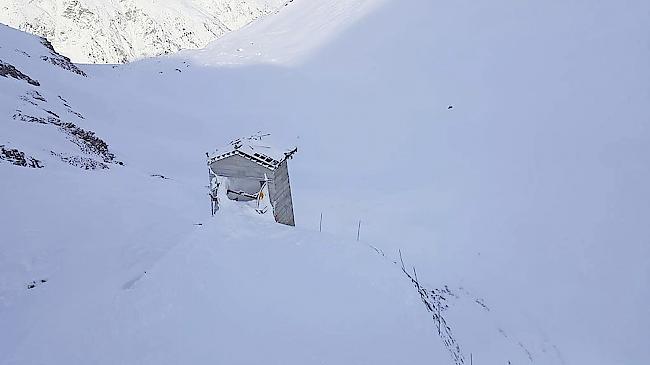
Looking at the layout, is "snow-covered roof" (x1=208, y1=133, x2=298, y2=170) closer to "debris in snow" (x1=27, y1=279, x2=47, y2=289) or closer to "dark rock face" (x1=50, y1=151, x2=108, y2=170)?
"debris in snow" (x1=27, y1=279, x2=47, y2=289)

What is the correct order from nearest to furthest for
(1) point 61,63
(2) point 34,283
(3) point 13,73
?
(2) point 34,283, (3) point 13,73, (1) point 61,63

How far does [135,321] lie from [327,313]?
256cm

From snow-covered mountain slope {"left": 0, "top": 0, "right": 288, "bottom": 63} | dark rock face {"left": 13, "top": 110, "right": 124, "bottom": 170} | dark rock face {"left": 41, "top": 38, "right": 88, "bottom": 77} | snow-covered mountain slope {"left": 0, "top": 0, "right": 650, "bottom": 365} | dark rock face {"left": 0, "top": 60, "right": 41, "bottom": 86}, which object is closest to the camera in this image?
snow-covered mountain slope {"left": 0, "top": 0, "right": 650, "bottom": 365}

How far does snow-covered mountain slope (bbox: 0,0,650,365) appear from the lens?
695 centimetres

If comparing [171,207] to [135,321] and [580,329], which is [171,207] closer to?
[135,321]

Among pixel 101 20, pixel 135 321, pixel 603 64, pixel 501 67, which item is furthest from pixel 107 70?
pixel 101 20

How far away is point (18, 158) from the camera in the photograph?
11898 mm

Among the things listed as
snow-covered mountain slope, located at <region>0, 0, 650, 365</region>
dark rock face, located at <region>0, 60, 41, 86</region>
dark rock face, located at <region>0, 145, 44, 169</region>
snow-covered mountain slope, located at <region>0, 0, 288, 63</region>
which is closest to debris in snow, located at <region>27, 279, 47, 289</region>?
snow-covered mountain slope, located at <region>0, 0, 650, 365</region>

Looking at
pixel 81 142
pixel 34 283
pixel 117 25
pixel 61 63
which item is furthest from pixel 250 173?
pixel 117 25

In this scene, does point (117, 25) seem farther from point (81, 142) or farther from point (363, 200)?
point (363, 200)

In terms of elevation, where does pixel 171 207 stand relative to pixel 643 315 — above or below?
above

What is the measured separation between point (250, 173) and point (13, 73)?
1775cm

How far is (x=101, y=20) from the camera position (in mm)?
98562

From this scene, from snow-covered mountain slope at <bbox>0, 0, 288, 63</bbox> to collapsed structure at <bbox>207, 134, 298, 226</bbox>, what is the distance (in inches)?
3545
